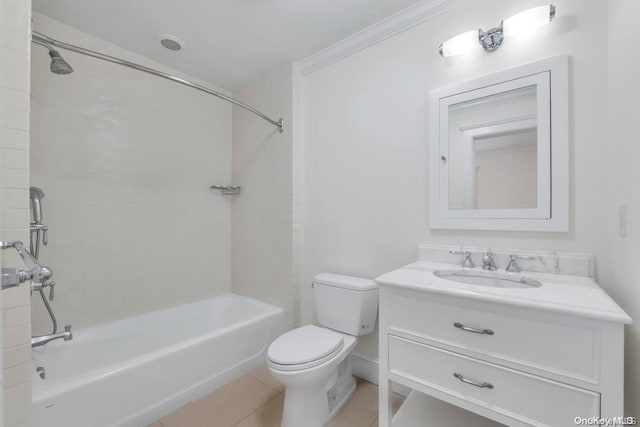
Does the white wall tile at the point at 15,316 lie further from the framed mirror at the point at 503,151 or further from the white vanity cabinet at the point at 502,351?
the framed mirror at the point at 503,151

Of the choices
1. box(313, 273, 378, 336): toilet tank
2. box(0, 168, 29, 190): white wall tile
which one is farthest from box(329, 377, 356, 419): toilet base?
box(0, 168, 29, 190): white wall tile

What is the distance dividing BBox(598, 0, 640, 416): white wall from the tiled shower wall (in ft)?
7.35

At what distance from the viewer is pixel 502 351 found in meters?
1.01

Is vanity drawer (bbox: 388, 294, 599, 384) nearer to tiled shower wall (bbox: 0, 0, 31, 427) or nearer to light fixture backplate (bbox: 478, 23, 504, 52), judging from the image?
light fixture backplate (bbox: 478, 23, 504, 52)

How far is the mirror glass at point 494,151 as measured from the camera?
136 cm

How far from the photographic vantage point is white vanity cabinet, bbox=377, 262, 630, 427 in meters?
0.87

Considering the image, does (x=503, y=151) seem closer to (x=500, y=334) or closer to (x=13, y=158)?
(x=500, y=334)

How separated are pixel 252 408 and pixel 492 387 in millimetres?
1326

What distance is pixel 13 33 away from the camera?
1.11 meters

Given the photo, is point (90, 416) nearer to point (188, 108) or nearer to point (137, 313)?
point (137, 313)

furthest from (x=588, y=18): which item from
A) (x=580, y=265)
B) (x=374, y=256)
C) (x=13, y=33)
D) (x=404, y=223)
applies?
(x=13, y=33)

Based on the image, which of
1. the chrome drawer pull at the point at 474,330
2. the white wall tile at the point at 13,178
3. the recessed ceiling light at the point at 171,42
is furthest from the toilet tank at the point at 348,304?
the recessed ceiling light at the point at 171,42

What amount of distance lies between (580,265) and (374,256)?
1.02 meters

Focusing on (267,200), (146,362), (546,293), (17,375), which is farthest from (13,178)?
(546,293)
